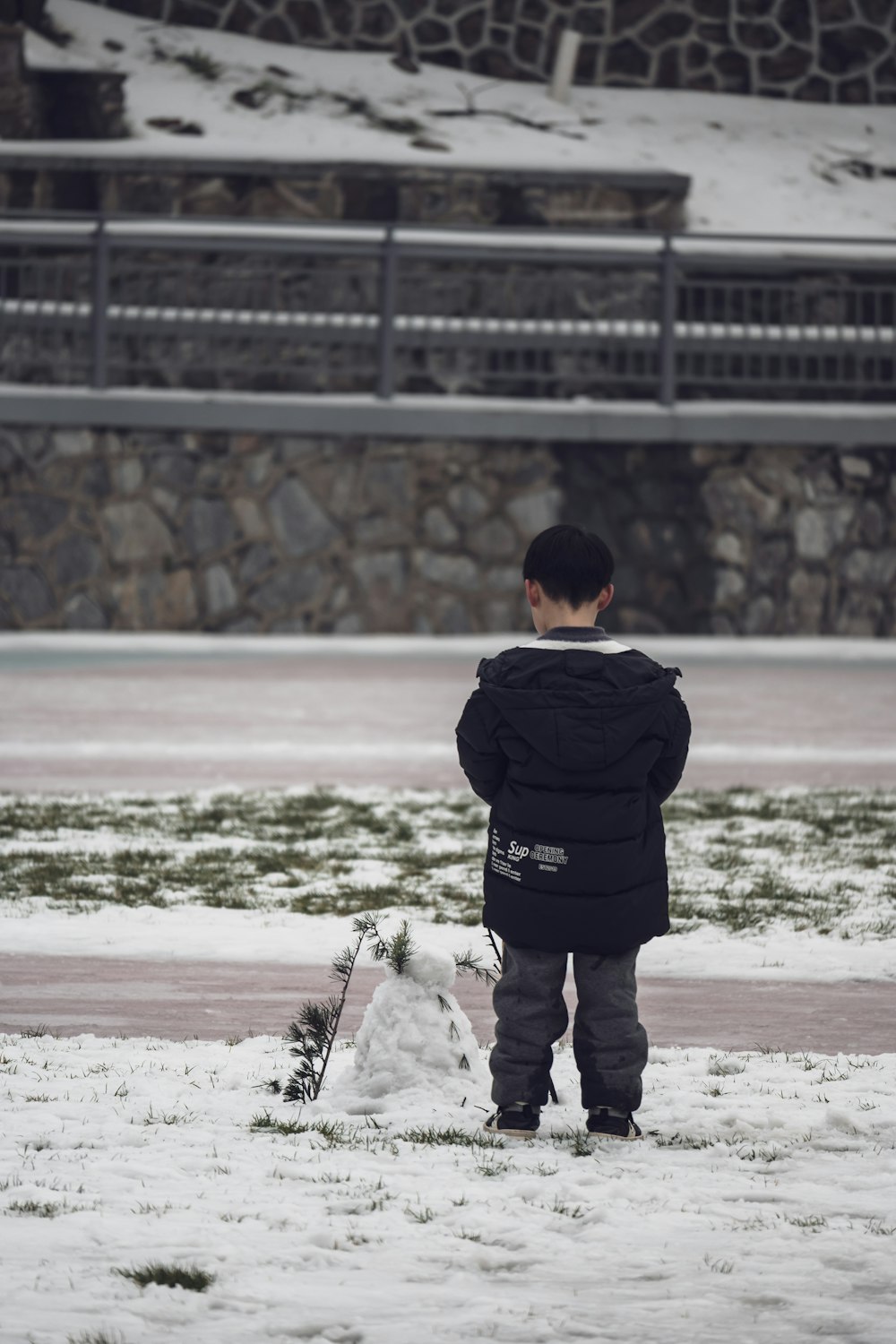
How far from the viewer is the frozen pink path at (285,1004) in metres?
4.98

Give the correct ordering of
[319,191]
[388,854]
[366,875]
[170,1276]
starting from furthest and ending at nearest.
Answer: [319,191] < [388,854] < [366,875] < [170,1276]

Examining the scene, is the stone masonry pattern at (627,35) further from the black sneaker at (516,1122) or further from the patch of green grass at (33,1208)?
the patch of green grass at (33,1208)

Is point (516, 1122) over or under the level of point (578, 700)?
under

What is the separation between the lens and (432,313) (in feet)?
56.3

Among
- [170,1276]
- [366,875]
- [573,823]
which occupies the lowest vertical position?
[366,875]

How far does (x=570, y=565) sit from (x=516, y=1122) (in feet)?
3.61

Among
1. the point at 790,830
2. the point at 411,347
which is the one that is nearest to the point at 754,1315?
A: the point at 790,830

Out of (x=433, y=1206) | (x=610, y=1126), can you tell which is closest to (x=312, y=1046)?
(x=610, y=1126)

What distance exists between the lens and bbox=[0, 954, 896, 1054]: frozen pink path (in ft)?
16.3

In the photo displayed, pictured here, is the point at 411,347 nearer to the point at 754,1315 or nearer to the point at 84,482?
the point at 84,482

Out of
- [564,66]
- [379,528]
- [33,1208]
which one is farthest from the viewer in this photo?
[564,66]

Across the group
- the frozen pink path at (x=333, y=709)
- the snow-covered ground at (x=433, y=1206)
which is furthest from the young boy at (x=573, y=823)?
the frozen pink path at (x=333, y=709)

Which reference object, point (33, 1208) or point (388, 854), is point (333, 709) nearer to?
point (388, 854)

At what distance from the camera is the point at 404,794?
29.8 feet
